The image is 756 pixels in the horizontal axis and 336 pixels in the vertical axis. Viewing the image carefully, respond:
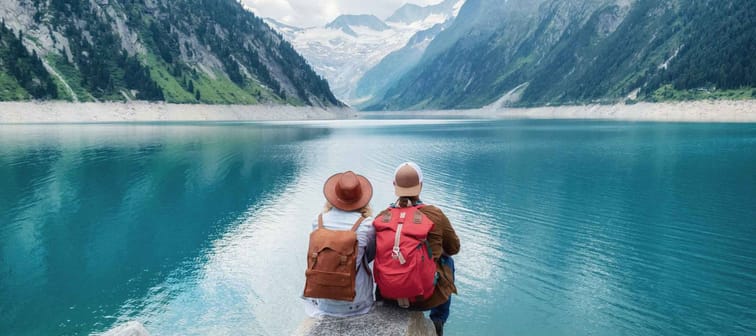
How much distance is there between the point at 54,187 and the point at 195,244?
18982 mm

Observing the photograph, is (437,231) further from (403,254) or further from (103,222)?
(103,222)

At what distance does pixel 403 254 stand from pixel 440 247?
2.53ft

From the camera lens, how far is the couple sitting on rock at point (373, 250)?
6348mm

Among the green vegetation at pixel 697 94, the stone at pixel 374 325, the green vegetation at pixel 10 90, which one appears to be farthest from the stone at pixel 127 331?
the green vegetation at pixel 697 94

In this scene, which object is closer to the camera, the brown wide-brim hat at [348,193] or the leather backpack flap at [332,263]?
the leather backpack flap at [332,263]

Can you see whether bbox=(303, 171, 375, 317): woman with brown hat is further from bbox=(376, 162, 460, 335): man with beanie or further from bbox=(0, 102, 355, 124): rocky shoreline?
bbox=(0, 102, 355, 124): rocky shoreline

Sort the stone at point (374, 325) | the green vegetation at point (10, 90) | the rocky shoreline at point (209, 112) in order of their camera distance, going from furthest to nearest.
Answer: the rocky shoreline at point (209, 112) → the green vegetation at point (10, 90) → the stone at point (374, 325)

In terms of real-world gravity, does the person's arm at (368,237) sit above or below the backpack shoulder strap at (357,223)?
below

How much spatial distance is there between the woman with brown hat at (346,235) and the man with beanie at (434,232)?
1.23ft

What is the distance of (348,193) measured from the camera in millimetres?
6660

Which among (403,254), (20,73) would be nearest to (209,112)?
(20,73)

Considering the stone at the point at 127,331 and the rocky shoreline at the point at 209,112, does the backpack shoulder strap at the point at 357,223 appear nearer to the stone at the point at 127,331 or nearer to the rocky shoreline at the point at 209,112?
the stone at the point at 127,331


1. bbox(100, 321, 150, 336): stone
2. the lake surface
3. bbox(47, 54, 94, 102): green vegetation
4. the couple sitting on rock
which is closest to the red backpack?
the couple sitting on rock

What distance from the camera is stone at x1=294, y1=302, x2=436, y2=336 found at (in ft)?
21.8
